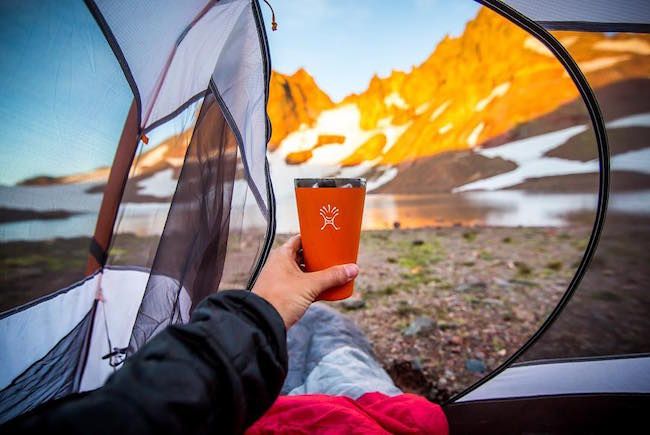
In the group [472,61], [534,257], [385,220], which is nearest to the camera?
[534,257]

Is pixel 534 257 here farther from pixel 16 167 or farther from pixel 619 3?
pixel 16 167

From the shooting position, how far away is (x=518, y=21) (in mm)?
1077

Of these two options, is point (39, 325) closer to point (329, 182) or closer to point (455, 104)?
point (329, 182)

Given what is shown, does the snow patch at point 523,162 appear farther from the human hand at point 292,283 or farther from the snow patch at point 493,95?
the human hand at point 292,283

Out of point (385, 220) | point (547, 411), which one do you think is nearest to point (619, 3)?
point (547, 411)

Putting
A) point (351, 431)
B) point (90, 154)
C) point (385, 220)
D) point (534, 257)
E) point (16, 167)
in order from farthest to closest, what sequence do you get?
point (385, 220), point (534, 257), point (90, 154), point (351, 431), point (16, 167)

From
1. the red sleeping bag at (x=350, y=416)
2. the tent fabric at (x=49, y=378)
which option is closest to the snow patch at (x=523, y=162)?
the red sleeping bag at (x=350, y=416)

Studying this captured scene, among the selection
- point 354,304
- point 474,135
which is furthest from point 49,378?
point 474,135

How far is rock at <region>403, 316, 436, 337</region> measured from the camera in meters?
2.47

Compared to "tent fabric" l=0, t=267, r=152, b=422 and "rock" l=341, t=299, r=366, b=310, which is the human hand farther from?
"rock" l=341, t=299, r=366, b=310

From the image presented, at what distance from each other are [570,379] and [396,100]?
7859 mm

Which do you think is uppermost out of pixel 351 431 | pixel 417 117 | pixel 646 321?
pixel 417 117

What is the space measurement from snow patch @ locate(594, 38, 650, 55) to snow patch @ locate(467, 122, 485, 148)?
23.9 ft

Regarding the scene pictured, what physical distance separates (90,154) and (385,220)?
585cm
